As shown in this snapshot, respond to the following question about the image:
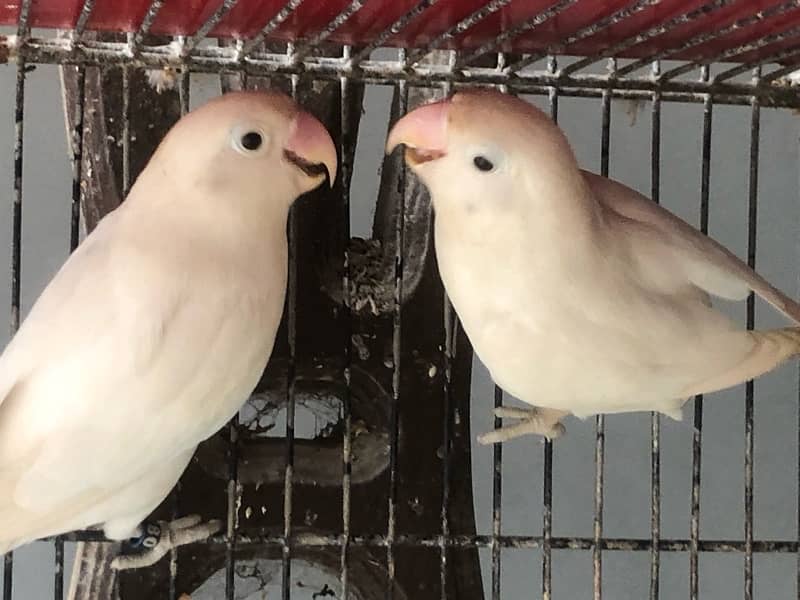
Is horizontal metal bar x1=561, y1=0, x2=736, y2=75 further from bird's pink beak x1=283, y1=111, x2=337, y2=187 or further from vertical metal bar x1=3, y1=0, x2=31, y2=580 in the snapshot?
vertical metal bar x1=3, y1=0, x2=31, y2=580

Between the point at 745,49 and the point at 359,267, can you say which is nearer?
the point at 745,49

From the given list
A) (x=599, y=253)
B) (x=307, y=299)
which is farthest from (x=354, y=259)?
(x=599, y=253)

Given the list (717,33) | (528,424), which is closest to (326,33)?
(717,33)

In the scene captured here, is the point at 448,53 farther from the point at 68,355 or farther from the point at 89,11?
the point at 68,355

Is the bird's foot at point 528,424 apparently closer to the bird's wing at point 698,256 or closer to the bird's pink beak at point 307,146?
the bird's wing at point 698,256

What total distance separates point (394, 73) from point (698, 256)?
29cm

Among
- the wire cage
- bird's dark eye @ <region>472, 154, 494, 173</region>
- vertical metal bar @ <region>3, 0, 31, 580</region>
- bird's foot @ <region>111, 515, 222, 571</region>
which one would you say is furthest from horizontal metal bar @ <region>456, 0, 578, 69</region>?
bird's foot @ <region>111, 515, 222, 571</region>

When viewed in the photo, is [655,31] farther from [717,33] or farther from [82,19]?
[82,19]

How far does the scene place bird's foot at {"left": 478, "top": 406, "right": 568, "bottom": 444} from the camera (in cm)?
96

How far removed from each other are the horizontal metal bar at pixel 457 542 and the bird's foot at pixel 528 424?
0.09 meters

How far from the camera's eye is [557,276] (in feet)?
2.42

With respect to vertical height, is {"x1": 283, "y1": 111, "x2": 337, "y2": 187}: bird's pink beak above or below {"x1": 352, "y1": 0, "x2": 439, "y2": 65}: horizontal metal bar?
below

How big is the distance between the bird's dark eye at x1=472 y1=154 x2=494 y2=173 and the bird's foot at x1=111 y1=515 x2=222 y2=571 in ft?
1.34

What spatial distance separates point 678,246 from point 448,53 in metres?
0.26
